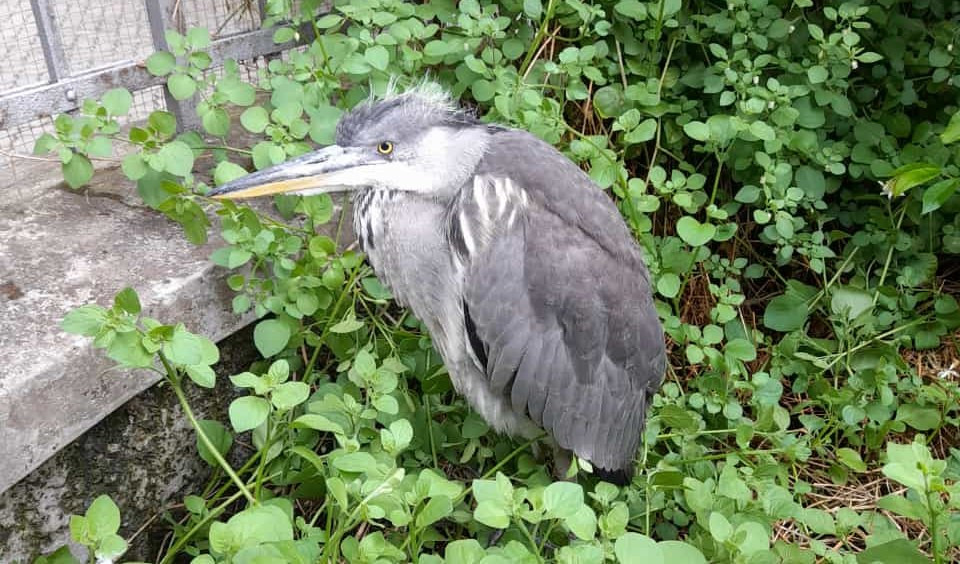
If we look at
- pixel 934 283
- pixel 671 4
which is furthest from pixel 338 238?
pixel 934 283

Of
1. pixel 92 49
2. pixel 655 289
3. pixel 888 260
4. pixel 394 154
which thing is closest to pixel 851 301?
pixel 888 260

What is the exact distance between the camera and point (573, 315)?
85.7 inches

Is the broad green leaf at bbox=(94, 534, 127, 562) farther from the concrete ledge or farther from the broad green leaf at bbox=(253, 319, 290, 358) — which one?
the broad green leaf at bbox=(253, 319, 290, 358)

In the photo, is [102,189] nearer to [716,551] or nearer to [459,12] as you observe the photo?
[459,12]

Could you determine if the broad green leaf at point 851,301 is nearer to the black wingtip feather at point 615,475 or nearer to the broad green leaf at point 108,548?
the black wingtip feather at point 615,475

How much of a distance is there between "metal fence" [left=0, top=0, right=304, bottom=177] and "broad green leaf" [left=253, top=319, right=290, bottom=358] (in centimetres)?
88

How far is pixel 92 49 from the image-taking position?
9.91 feet

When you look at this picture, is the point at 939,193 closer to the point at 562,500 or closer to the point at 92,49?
the point at 562,500

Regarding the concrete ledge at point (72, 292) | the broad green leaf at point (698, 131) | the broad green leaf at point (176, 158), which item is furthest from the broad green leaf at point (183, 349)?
the broad green leaf at point (698, 131)

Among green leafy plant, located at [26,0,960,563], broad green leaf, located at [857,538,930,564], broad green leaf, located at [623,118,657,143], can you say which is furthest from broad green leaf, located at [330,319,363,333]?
broad green leaf, located at [857,538,930,564]

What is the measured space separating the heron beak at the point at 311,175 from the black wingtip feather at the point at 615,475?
3.56ft

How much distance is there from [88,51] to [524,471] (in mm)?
2174

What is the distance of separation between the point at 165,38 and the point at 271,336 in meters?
1.00

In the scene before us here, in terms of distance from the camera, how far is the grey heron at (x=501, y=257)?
213 cm
